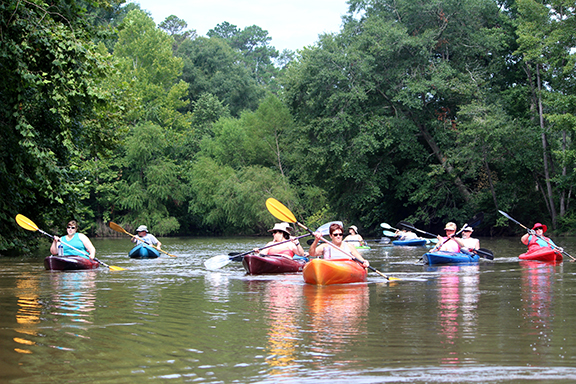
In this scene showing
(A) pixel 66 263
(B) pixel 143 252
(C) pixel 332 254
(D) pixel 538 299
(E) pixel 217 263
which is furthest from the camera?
(B) pixel 143 252

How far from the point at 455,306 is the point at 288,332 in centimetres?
256

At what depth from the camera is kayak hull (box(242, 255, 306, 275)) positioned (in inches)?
468

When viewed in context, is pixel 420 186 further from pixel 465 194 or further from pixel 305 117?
pixel 305 117

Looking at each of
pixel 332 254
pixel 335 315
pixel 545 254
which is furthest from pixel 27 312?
pixel 545 254

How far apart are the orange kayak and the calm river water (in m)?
0.19

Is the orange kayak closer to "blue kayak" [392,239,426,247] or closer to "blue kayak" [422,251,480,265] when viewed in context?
"blue kayak" [422,251,480,265]

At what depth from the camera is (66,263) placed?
12.6 m

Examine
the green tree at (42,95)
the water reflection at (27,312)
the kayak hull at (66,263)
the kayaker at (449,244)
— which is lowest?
the water reflection at (27,312)

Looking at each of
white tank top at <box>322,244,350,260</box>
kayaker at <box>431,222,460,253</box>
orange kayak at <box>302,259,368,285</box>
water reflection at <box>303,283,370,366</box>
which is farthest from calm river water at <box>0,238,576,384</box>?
kayaker at <box>431,222,460,253</box>

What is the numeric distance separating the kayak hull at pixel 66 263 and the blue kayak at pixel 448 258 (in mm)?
7258

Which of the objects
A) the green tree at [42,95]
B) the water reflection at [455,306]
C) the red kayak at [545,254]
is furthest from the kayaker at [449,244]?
the green tree at [42,95]

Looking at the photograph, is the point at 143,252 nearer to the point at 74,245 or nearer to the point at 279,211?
the point at 74,245

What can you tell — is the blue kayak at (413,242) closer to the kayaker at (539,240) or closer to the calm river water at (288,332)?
the kayaker at (539,240)

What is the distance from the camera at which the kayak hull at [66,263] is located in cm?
1254
